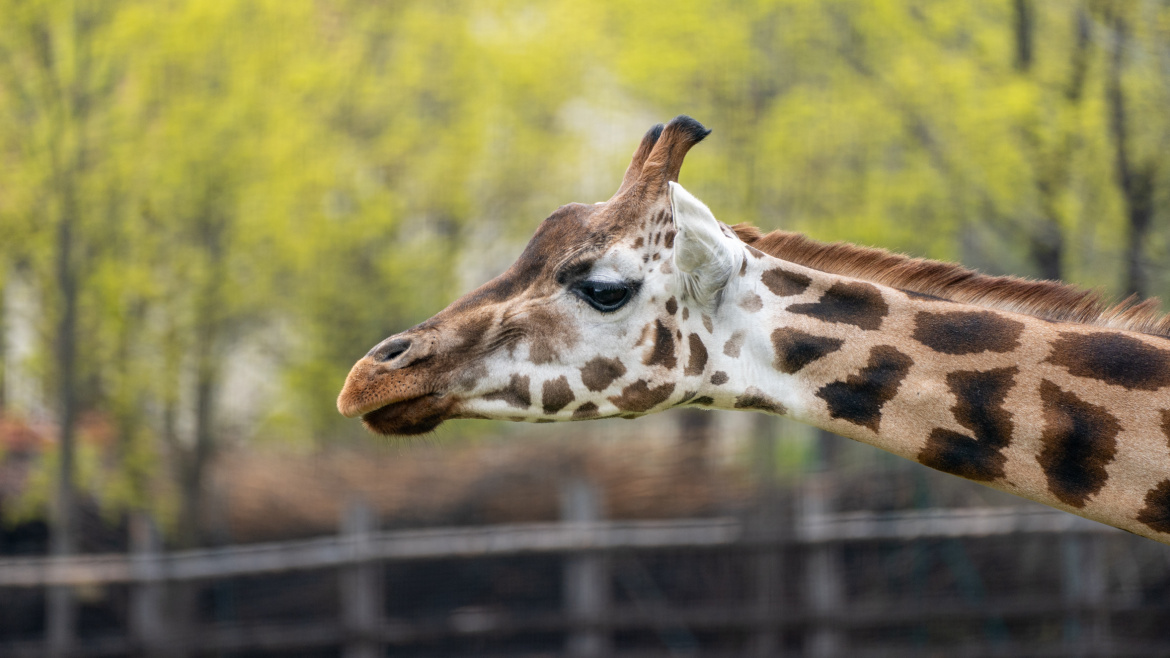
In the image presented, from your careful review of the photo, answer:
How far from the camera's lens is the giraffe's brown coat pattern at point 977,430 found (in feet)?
8.76

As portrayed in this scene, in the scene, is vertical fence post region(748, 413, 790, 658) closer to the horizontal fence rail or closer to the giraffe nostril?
the horizontal fence rail

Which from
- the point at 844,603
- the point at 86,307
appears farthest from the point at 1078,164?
the point at 86,307

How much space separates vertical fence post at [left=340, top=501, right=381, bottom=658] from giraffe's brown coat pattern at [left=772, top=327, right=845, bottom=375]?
746 cm

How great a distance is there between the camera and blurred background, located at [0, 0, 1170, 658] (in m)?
8.92

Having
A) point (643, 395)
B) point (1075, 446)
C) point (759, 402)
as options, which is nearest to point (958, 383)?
point (1075, 446)

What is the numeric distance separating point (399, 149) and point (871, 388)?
9010 millimetres

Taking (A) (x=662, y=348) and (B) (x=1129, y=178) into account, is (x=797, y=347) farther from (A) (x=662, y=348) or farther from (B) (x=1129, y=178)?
(B) (x=1129, y=178)

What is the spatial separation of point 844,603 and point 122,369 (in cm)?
712

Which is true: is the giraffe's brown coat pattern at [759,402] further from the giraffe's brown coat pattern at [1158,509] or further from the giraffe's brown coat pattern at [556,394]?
the giraffe's brown coat pattern at [1158,509]

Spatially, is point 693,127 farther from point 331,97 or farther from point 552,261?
point 331,97

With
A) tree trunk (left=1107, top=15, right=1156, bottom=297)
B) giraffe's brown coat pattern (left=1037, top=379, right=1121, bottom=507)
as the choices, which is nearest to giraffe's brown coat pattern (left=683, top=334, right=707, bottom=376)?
giraffe's brown coat pattern (left=1037, top=379, right=1121, bottom=507)

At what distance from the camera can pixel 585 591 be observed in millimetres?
9406

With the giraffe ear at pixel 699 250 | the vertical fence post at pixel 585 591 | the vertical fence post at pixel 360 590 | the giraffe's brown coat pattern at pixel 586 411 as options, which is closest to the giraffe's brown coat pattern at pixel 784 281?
the giraffe ear at pixel 699 250

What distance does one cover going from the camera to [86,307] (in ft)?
32.1
